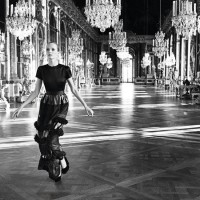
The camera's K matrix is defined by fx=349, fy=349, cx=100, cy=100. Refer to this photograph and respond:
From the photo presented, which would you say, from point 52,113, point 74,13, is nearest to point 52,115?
point 52,113

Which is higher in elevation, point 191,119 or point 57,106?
point 57,106

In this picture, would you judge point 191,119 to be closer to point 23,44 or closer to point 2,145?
point 2,145

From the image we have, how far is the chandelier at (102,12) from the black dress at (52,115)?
21.9ft

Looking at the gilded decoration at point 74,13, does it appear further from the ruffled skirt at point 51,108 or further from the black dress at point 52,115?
the ruffled skirt at point 51,108

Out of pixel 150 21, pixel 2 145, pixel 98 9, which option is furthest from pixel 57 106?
pixel 150 21

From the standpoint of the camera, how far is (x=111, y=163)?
4.48 m

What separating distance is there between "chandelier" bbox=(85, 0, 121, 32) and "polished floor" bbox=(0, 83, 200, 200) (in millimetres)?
3811

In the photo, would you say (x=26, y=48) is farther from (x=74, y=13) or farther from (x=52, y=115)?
(x=52, y=115)

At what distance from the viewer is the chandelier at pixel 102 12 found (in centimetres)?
1001

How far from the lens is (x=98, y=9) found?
10.0 meters

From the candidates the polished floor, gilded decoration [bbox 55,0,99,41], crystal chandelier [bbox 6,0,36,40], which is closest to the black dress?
the polished floor

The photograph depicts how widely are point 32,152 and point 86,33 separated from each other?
28324 mm

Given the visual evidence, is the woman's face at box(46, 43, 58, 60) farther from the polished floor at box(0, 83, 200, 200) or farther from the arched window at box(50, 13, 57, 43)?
the arched window at box(50, 13, 57, 43)

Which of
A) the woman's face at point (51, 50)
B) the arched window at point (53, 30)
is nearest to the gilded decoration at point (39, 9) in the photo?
the arched window at point (53, 30)
